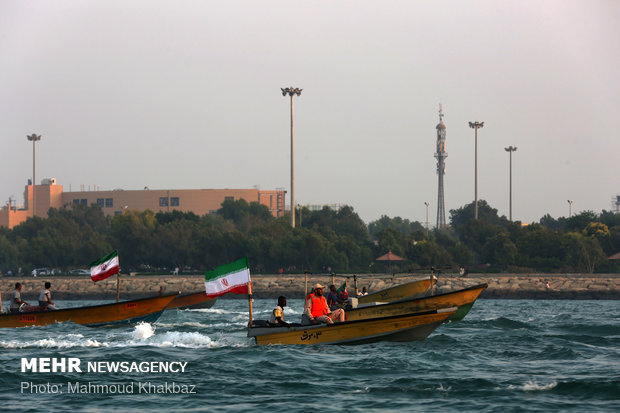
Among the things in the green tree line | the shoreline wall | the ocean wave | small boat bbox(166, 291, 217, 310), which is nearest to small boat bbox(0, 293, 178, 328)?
the ocean wave

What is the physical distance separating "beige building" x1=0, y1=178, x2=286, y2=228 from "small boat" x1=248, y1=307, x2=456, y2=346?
13069 cm

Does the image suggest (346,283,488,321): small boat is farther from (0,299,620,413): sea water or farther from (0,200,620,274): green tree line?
(0,200,620,274): green tree line

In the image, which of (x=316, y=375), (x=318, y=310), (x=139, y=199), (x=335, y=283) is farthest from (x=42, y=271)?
(x=316, y=375)

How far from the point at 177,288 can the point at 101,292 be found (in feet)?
25.3

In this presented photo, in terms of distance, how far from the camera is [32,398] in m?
18.8

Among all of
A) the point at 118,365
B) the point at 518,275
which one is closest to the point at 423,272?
the point at 518,275

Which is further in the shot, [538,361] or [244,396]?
[538,361]

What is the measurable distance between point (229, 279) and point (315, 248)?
2489 inches

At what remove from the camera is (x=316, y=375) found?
2119 centimetres

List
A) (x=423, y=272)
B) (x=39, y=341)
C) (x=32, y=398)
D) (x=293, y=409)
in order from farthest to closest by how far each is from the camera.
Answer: (x=423, y=272), (x=39, y=341), (x=32, y=398), (x=293, y=409)

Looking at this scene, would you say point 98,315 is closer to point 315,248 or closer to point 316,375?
point 316,375

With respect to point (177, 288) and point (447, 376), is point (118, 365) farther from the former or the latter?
point (177, 288)

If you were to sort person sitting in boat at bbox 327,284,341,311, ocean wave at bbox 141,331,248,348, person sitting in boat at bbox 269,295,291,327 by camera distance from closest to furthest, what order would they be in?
person sitting in boat at bbox 269,295,291,327 < ocean wave at bbox 141,331,248,348 < person sitting in boat at bbox 327,284,341,311

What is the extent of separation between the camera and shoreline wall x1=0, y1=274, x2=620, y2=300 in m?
73.2
